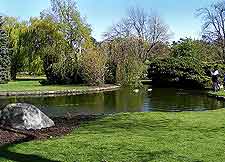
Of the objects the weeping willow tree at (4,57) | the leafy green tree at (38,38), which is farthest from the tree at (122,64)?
the weeping willow tree at (4,57)

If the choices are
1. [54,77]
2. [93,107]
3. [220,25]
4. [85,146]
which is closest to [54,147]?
[85,146]

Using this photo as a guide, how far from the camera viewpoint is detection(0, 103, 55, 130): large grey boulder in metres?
10.7

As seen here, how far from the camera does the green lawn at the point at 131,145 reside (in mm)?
7441

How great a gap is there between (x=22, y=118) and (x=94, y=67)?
104ft

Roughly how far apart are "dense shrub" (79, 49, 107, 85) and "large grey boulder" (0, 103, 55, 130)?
102 ft

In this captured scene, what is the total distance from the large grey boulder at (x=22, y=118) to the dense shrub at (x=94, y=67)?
102 ft

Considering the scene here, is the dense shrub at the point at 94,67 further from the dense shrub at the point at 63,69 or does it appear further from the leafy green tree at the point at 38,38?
the leafy green tree at the point at 38,38

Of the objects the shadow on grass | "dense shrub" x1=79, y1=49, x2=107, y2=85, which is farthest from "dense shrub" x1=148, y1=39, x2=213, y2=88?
the shadow on grass

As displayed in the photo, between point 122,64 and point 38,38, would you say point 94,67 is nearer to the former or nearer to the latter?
point 122,64

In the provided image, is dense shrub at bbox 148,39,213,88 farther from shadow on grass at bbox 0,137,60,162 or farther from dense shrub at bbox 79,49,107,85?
shadow on grass at bbox 0,137,60,162

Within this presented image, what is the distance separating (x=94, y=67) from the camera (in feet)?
139

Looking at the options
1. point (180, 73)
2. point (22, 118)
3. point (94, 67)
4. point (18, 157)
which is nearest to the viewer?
point (18, 157)

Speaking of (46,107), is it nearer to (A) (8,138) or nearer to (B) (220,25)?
(A) (8,138)

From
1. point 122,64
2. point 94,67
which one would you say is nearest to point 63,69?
point 94,67
